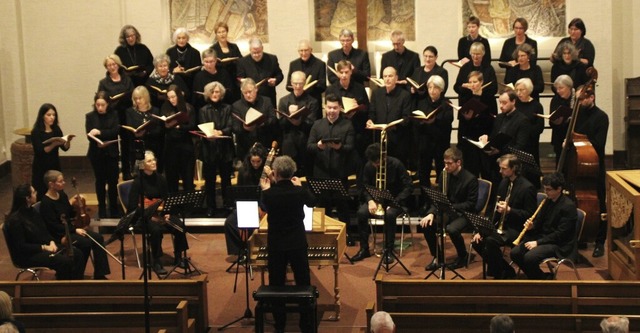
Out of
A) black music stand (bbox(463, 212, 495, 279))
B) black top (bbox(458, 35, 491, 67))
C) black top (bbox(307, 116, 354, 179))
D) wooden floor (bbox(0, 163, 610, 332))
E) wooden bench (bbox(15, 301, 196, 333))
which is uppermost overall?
black top (bbox(458, 35, 491, 67))

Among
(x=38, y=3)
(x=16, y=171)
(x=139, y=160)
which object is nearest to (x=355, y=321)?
(x=139, y=160)

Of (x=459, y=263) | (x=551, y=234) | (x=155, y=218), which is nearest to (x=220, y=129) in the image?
(x=155, y=218)

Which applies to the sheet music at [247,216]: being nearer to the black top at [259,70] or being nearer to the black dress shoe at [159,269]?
the black dress shoe at [159,269]

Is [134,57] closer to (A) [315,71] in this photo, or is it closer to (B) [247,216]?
(A) [315,71]

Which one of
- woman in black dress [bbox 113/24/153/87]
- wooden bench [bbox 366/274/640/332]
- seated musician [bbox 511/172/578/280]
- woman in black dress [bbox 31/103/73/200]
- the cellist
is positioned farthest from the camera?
woman in black dress [bbox 113/24/153/87]

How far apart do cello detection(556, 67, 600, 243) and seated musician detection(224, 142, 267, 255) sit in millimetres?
3013

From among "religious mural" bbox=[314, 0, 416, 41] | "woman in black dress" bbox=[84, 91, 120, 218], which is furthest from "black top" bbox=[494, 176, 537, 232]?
"religious mural" bbox=[314, 0, 416, 41]

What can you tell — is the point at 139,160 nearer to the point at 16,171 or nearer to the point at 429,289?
the point at 429,289

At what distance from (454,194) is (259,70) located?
336 centimetres

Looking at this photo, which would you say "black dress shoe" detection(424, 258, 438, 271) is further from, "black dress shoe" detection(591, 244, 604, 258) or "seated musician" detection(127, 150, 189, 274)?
"seated musician" detection(127, 150, 189, 274)

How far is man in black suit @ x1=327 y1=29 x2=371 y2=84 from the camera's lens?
41.8ft

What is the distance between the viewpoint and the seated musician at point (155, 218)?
1068 centimetres

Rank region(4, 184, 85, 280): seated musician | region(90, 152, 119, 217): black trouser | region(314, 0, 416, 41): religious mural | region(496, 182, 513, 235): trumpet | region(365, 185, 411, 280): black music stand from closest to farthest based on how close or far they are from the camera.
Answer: region(4, 184, 85, 280): seated musician, region(496, 182, 513, 235): trumpet, region(365, 185, 411, 280): black music stand, region(90, 152, 119, 217): black trouser, region(314, 0, 416, 41): religious mural

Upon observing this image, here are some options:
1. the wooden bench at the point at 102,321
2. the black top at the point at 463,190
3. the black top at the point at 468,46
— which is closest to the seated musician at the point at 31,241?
the wooden bench at the point at 102,321
